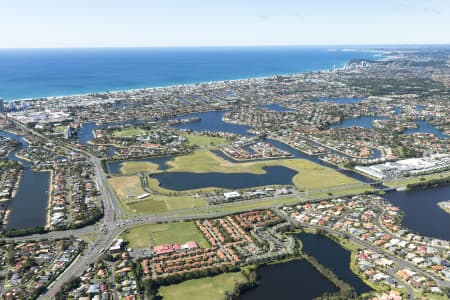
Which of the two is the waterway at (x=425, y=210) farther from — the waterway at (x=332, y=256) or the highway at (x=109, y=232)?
the waterway at (x=332, y=256)

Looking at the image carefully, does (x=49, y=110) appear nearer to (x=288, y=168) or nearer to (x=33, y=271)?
(x=288, y=168)

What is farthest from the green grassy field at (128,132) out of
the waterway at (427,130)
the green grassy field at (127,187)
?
the waterway at (427,130)

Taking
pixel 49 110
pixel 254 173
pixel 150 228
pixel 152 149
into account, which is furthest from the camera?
pixel 49 110

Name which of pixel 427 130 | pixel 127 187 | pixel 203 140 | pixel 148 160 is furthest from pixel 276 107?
pixel 127 187

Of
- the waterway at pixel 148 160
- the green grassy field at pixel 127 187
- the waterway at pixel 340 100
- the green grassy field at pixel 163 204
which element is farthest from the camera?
the waterway at pixel 340 100

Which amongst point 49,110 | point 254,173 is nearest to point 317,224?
point 254,173

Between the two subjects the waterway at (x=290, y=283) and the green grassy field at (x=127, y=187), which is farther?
the green grassy field at (x=127, y=187)
